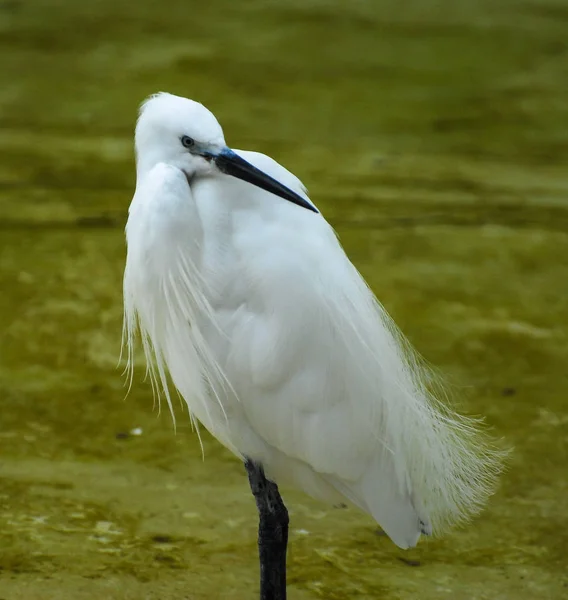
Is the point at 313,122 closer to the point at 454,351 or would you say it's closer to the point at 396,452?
the point at 454,351

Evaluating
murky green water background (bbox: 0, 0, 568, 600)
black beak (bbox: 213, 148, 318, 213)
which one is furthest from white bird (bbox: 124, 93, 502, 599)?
murky green water background (bbox: 0, 0, 568, 600)

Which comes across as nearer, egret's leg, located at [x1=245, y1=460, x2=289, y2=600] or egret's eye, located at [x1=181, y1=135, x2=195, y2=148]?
egret's eye, located at [x1=181, y1=135, x2=195, y2=148]

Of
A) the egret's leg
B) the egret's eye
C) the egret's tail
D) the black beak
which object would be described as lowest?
the egret's leg

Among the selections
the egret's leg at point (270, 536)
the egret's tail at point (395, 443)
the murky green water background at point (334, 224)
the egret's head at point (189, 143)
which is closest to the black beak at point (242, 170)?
the egret's head at point (189, 143)

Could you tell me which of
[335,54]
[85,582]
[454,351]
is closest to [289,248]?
[85,582]

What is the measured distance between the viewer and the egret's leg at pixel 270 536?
2.02 m

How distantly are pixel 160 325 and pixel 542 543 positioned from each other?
103 cm

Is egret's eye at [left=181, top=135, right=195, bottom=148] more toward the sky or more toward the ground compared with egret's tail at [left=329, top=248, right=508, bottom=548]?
more toward the sky

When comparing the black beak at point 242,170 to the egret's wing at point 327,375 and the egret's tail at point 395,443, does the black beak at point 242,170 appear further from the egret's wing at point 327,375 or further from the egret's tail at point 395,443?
the egret's tail at point 395,443

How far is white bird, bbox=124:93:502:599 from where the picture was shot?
71.0 inches

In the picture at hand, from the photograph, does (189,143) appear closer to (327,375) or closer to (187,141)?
(187,141)

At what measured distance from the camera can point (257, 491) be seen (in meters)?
2.03

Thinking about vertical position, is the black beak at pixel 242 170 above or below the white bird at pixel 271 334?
above

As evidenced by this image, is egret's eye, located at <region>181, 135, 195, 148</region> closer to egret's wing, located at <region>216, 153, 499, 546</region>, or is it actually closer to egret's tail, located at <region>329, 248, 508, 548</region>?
egret's wing, located at <region>216, 153, 499, 546</region>
